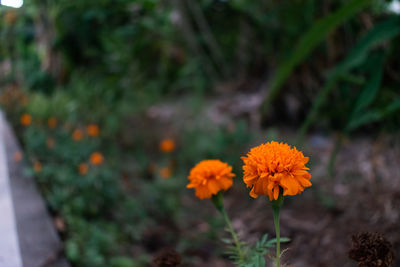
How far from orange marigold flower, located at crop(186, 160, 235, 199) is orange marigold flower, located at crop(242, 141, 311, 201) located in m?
0.11

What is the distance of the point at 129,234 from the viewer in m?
1.53

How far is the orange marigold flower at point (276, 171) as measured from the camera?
430 mm

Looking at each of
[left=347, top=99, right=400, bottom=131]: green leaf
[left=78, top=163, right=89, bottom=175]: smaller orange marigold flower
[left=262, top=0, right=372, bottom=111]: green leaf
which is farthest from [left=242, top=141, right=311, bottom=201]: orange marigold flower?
[left=78, top=163, right=89, bottom=175]: smaller orange marigold flower

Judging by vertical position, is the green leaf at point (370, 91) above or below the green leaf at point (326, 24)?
below

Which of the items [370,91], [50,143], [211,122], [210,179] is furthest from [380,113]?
[50,143]

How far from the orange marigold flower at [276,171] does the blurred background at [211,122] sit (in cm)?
62

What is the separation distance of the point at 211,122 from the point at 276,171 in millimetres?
1764

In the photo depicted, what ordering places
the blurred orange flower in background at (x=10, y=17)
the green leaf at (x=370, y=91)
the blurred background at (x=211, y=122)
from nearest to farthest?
the green leaf at (x=370, y=91), the blurred background at (x=211, y=122), the blurred orange flower in background at (x=10, y=17)

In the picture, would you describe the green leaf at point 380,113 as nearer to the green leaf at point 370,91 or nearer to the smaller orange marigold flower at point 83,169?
the green leaf at point 370,91

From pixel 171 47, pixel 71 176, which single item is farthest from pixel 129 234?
pixel 171 47

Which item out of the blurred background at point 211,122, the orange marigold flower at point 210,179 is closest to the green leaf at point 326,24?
the blurred background at point 211,122

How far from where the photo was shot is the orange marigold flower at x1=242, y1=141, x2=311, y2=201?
43 centimetres

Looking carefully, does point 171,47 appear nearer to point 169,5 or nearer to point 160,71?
point 160,71

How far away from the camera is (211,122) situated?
7.20 feet
